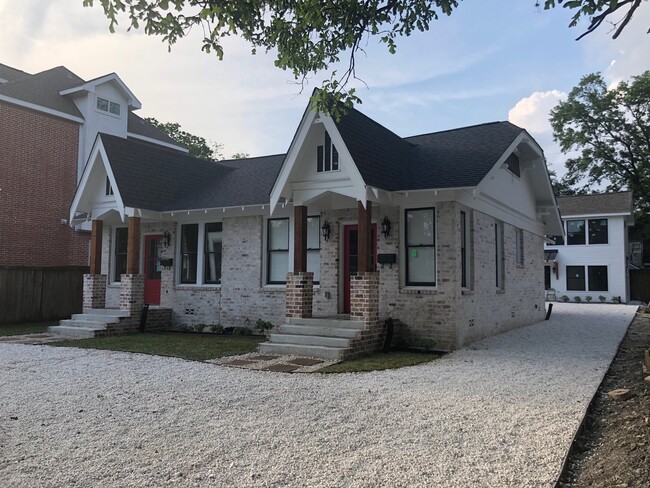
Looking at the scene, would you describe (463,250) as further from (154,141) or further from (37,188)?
(154,141)

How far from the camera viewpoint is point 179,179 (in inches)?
612

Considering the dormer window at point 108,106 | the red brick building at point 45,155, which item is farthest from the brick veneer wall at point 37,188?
the dormer window at point 108,106

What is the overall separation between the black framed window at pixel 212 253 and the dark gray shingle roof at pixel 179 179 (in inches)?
31.1

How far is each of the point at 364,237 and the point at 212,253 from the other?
5.68m

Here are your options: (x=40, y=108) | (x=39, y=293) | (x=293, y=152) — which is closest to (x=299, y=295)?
(x=293, y=152)

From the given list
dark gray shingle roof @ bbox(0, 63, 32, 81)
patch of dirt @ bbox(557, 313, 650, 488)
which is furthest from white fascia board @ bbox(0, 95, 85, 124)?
patch of dirt @ bbox(557, 313, 650, 488)

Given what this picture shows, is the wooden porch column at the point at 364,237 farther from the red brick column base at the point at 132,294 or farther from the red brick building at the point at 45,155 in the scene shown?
the red brick building at the point at 45,155

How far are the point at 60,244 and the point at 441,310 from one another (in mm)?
16024

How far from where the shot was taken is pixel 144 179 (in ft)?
47.4

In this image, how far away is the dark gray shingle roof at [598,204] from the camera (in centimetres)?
2889

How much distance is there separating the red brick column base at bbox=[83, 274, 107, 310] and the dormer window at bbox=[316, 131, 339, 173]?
7.35 m

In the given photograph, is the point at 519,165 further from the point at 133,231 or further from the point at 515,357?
the point at 133,231

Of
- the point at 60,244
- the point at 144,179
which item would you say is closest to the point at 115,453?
the point at 144,179

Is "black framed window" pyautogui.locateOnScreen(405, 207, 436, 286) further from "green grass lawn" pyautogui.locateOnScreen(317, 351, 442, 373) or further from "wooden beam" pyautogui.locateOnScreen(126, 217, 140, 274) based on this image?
"wooden beam" pyautogui.locateOnScreen(126, 217, 140, 274)
